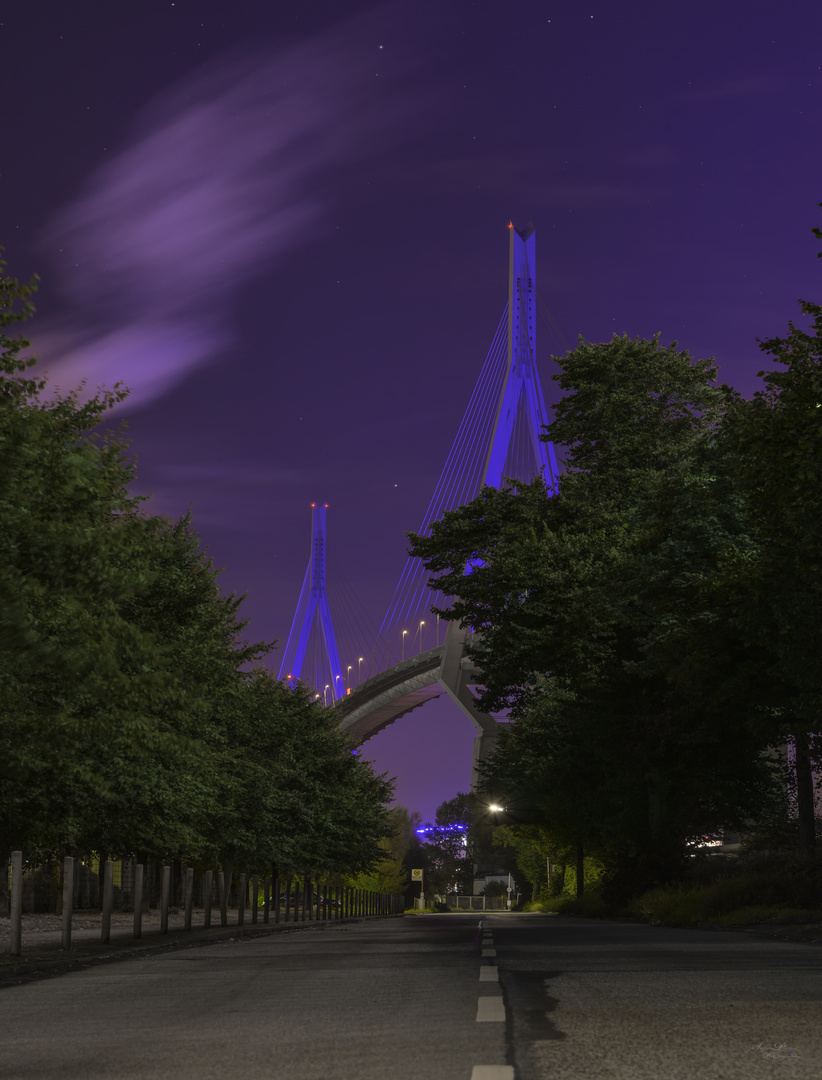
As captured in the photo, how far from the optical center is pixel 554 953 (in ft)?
52.5

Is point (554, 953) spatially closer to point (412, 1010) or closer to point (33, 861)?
point (412, 1010)

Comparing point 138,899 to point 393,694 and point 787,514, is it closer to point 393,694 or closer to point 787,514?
point 787,514

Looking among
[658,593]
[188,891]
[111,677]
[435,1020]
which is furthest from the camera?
[188,891]

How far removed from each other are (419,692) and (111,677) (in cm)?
10302

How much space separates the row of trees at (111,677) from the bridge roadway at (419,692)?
176 feet

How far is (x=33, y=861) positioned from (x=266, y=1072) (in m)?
20.8

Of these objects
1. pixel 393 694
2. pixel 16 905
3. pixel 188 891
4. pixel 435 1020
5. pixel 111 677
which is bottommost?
pixel 435 1020

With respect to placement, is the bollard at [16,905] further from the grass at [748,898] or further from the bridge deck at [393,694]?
the bridge deck at [393,694]

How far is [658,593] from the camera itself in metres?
25.3

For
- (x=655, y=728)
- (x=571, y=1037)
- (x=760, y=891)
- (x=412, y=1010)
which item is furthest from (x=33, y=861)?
(x=571, y=1037)

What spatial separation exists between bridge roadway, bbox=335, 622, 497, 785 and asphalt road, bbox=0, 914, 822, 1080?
76001 mm

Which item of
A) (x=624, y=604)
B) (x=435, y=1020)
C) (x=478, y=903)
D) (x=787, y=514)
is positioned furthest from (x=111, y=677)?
(x=478, y=903)
